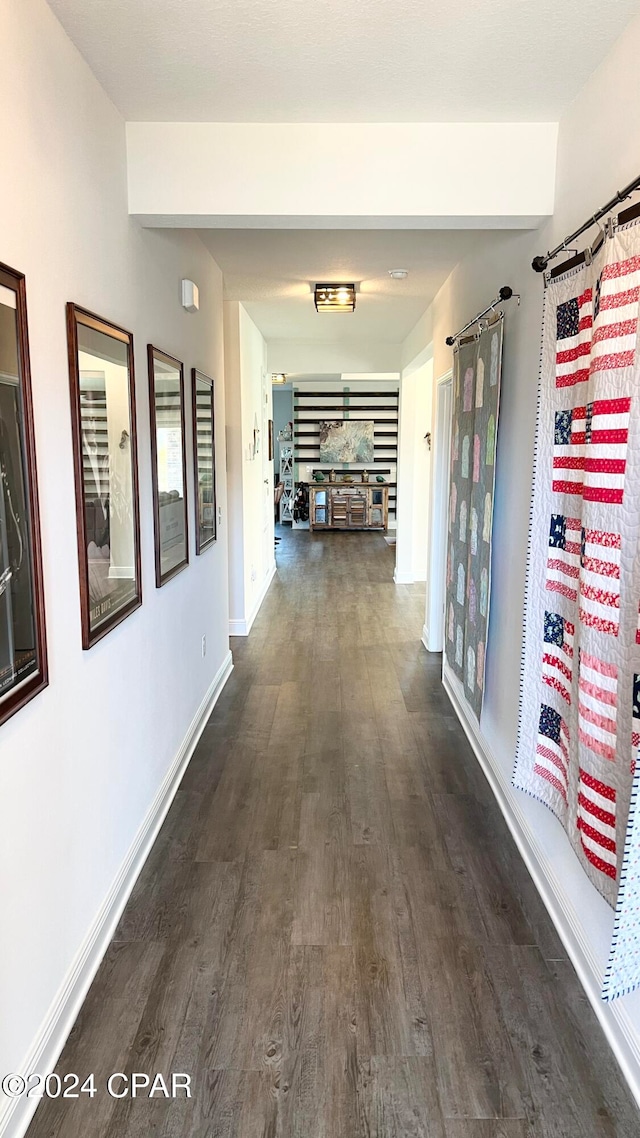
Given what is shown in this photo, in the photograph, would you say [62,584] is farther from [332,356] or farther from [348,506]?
[348,506]

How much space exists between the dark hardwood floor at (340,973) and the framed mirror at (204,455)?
1.11 m

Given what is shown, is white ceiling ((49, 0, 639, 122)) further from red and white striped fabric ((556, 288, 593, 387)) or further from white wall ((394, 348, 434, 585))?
white wall ((394, 348, 434, 585))

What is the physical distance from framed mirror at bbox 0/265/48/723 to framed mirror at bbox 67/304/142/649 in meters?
0.30

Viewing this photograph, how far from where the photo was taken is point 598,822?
1.67m

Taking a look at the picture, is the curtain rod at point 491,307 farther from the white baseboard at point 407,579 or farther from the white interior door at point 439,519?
the white baseboard at point 407,579

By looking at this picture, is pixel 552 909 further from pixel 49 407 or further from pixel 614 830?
pixel 49 407

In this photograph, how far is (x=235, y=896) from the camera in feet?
7.44

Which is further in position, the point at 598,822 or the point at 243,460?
the point at 243,460

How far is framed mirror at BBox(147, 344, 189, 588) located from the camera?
259 centimetres

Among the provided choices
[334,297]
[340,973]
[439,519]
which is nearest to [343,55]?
[340,973]

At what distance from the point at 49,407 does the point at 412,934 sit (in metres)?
1.83

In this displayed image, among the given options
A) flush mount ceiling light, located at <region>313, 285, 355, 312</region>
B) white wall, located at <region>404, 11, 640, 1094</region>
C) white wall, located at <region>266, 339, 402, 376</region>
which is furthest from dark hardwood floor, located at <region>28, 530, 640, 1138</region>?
white wall, located at <region>266, 339, 402, 376</region>

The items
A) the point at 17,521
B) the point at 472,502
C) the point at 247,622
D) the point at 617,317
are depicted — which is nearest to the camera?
the point at 17,521

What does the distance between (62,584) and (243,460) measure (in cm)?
371
